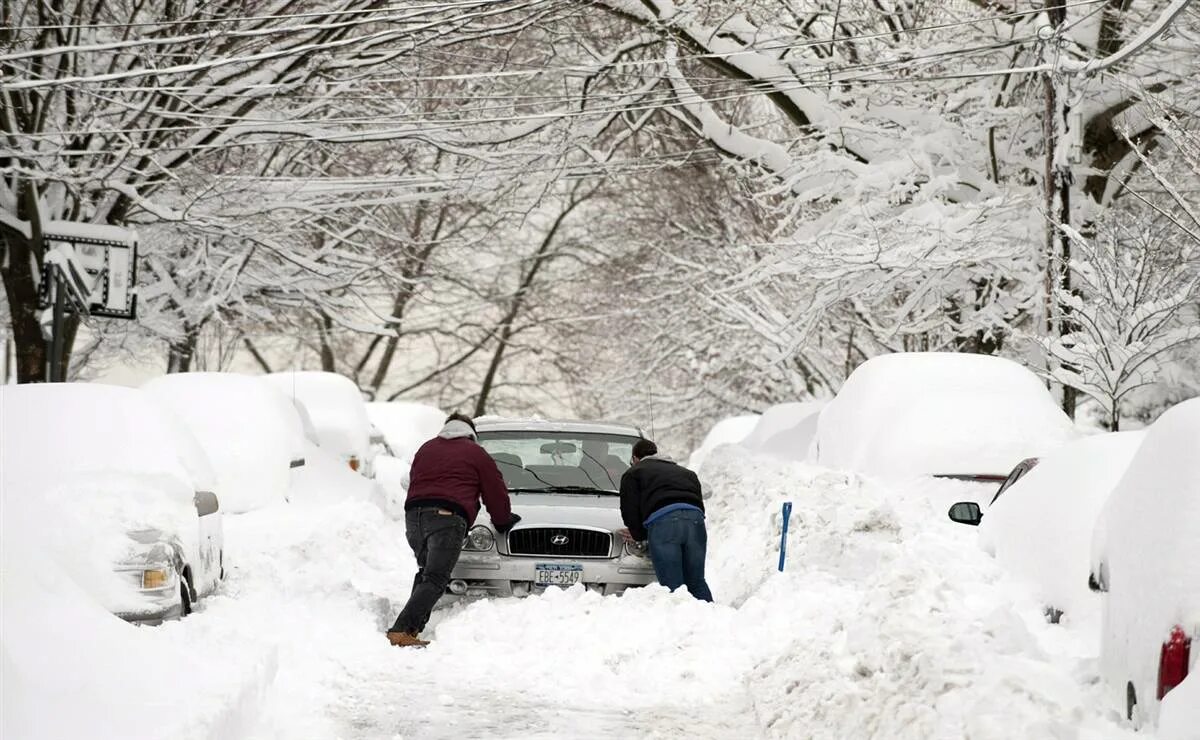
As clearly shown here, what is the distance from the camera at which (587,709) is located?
326 inches

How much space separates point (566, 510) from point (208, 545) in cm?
266

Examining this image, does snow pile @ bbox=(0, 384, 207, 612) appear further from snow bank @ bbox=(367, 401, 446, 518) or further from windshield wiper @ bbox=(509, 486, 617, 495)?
snow bank @ bbox=(367, 401, 446, 518)

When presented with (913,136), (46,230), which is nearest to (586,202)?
(913,136)

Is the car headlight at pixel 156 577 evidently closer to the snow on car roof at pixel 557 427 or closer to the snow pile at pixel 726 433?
the snow on car roof at pixel 557 427

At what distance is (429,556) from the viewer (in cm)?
1063

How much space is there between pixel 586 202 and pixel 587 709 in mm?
40585

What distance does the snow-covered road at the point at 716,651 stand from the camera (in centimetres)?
609

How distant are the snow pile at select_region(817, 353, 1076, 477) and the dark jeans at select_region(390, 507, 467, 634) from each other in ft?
12.5

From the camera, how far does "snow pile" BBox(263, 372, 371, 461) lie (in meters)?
18.2

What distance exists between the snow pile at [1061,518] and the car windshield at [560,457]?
4.98m

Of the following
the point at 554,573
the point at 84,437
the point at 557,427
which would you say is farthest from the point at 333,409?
the point at 84,437

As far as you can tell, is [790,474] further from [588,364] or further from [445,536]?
[588,364]

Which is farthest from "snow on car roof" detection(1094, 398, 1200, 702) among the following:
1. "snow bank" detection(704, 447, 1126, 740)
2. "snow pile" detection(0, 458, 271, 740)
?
"snow pile" detection(0, 458, 271, 740)

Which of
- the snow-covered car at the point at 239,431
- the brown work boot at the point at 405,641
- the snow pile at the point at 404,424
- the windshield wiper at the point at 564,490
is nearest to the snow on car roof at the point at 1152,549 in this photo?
the brown work boot at the point at 405,641
